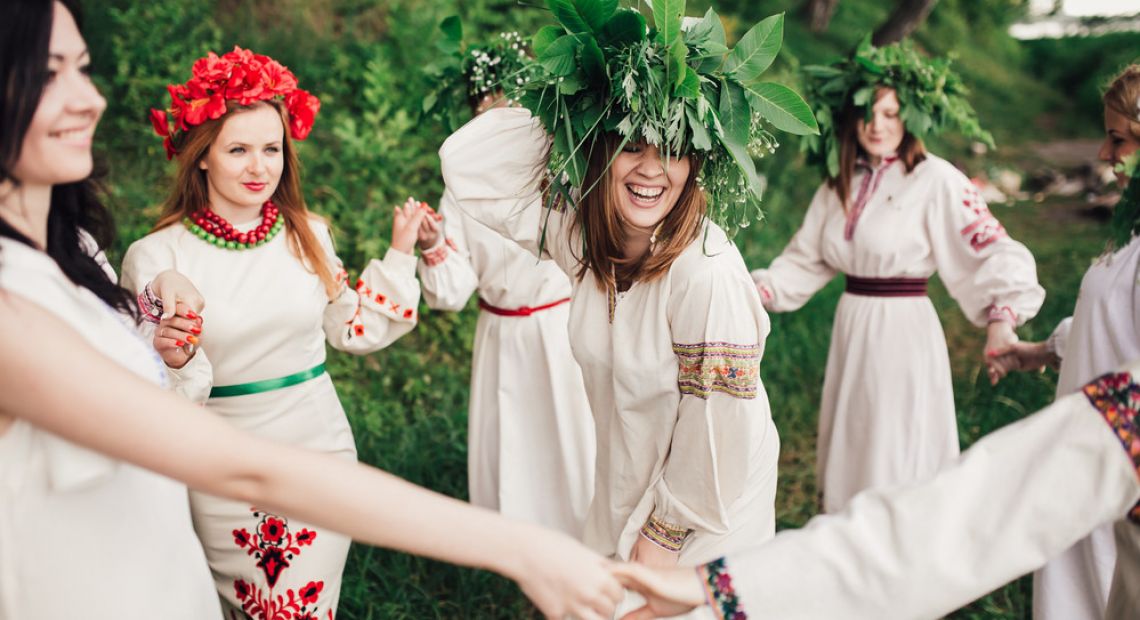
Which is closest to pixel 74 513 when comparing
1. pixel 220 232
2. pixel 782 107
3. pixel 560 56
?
pixel 220 232

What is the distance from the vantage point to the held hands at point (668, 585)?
1.79m

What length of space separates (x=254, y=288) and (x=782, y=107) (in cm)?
181

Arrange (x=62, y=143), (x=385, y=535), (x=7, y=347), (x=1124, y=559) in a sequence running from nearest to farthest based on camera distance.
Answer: (x=7, y=347)
(x=385, y=535)
(x=62, y=143)
(x=1124, y=559)

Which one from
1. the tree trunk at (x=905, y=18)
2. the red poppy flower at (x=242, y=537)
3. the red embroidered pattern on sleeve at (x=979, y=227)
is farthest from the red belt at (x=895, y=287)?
the tree trunk at (x=905, y=18)

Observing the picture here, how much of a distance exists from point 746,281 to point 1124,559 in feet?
3.56

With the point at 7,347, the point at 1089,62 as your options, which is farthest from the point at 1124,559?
the point at 1089,62

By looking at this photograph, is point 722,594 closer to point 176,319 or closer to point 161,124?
point 176,319

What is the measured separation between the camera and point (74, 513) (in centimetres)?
169

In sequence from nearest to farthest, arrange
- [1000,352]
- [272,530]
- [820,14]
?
[272,530], [1000,352], [820,14]

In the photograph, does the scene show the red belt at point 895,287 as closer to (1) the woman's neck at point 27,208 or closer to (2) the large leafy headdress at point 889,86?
(2) the large leafy headdress at point 889,86

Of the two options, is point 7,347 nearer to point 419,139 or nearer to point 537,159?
point 537,159

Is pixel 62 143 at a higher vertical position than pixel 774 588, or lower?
higher

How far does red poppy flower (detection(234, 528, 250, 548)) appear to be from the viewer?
2865 mm

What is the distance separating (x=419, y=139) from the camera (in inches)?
270
